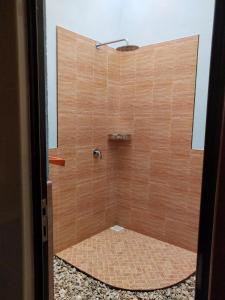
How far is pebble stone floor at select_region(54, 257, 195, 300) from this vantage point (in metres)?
1.79

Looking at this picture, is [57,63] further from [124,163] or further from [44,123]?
[44,123]

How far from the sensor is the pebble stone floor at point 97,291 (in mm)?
1795

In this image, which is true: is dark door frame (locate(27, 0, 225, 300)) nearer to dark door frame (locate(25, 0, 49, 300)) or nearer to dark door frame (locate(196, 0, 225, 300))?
dark door frame (locate(196, 0, 225, 300))

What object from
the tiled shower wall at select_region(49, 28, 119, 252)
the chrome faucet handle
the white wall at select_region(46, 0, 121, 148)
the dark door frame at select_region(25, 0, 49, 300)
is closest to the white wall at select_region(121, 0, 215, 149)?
the white wall at select_region(46, 0, 121, 148)

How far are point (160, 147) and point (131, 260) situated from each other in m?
1.16

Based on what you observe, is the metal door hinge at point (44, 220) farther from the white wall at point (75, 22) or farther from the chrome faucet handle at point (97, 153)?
the chrome faucet handle at point (97, 153)

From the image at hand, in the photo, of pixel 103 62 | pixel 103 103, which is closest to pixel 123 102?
pixel 103 103

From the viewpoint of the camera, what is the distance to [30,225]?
0.82 meters

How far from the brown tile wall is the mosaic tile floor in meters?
0.19

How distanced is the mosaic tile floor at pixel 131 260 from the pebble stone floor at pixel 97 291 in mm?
56

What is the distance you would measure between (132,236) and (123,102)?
1548 mm

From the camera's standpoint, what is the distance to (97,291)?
6.08 ft

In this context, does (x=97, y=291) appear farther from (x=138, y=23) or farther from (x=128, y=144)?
(x=138, y=23)

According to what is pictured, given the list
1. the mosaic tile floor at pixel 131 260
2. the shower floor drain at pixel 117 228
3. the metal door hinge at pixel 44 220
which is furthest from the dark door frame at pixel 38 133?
the shower floor drain at pixel 117 228
